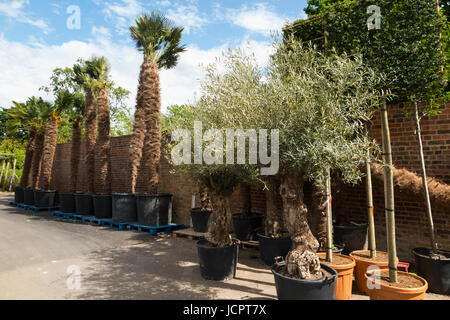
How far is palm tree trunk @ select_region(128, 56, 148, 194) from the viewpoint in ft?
30.6

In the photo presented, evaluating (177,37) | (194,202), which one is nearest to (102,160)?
(194,202)

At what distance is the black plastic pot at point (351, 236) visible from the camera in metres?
4.91

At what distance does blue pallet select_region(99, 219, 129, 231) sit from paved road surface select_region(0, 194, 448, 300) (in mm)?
670

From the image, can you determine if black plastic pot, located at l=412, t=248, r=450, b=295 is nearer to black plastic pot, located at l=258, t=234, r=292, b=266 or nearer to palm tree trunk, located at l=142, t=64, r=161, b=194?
black plastic pot, located at l=258, t=234, r=292, b=266

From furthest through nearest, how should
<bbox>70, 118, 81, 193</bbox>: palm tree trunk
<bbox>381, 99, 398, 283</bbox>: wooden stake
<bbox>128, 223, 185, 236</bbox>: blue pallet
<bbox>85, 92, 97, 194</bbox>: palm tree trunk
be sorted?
<bbox>70, 118, 81, 193</bbox>: palm tree trunk, <bbox>85, 92, 97, 194</bbox>: palm tree trunk, <bbox>128, 223, 185, 236</bbox>: blue pallet, <bbox>381, 99, 398, 283</bbox>: wooden stake

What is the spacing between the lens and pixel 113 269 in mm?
4887

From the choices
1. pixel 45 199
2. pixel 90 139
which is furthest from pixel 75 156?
pixel 45 199

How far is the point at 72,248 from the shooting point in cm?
627

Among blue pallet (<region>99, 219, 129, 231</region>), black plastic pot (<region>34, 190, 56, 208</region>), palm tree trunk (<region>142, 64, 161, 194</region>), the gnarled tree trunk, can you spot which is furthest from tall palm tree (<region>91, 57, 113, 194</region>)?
the gnarled tree trunk

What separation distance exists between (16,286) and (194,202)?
4.90 meters

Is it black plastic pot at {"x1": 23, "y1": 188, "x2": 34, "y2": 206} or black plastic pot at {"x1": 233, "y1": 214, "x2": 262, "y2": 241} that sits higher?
black plastic pot at {"x1": 23, "y1": 188, "x2": 34, "y2": 206}

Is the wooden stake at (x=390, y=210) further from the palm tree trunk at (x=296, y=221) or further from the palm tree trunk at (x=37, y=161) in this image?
the palm tree trunk at (x=37, y=161)

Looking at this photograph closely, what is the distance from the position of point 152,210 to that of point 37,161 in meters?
10.5
